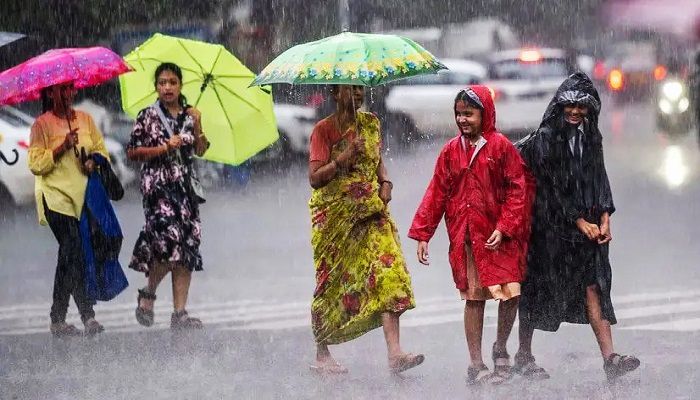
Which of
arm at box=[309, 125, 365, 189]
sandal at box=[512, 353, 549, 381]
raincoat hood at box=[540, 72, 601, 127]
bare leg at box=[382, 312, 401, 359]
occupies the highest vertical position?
raincoat hood at box=[540, 72, 601, 127]

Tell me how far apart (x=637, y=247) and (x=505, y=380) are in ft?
16.0

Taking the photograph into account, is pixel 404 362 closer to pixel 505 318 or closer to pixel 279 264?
pixel 505 318

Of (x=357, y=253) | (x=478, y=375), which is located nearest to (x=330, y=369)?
(x=357, y=253)

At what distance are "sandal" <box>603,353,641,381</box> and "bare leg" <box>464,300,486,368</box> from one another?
1.96 ft

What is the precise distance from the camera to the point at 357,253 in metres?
7.81

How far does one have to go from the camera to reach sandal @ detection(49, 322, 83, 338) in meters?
9.30

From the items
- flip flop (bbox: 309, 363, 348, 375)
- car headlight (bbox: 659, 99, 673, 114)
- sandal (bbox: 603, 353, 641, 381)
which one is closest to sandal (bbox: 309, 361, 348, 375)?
flip flop (bbox: 309, 363, 348, 375)

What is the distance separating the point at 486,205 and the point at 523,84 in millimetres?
15819

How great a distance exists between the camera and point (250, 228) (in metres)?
14.4

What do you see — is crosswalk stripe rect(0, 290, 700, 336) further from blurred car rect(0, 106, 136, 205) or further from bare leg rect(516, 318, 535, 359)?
blurred car rect(0, 106, 136, 205)

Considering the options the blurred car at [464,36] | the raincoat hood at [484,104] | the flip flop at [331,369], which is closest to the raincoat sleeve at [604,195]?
the raincoat hood at [484,104]

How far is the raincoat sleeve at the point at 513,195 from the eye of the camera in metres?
7.16

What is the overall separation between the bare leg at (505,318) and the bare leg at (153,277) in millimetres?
2612

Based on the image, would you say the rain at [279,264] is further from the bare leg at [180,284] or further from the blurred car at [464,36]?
the blurred car at [464,36]
